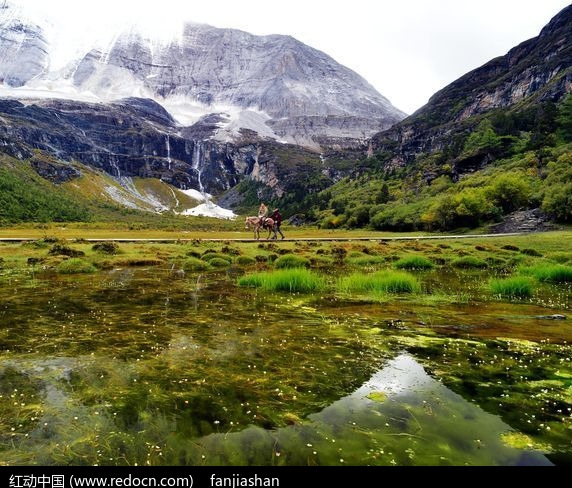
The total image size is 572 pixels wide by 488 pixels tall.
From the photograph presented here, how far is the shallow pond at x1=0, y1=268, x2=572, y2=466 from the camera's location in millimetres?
7359

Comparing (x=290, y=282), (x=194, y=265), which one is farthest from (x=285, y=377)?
(x=194, y=265)

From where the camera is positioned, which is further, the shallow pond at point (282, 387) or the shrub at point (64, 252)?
the shrub at point (64, 252)

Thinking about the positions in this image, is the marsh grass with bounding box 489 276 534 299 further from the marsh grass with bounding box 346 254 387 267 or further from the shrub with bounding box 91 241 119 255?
the shrub with bounding box 91 241 119 255

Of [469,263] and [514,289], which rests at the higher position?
[514,289]

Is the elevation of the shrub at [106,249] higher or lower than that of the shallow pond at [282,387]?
lower

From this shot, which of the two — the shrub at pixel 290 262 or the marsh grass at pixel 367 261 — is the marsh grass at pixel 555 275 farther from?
the shrub at pixel 290 262

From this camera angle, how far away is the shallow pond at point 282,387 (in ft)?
24.1

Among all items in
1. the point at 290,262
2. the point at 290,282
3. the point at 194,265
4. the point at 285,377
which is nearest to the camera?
the point at 285,377

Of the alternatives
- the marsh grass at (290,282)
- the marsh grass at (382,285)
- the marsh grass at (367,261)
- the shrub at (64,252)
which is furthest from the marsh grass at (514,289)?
the shrub at (64,252)

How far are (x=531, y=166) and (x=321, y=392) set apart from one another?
126 meters

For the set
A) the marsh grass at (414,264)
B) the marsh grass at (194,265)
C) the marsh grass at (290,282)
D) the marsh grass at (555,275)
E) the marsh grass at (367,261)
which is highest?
the marsh grass at (555,275)

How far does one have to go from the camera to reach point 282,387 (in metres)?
10.0

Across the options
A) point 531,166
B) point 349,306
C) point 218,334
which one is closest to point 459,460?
point 218,334

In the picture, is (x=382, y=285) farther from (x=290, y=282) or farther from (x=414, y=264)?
(x=414, y=264)
